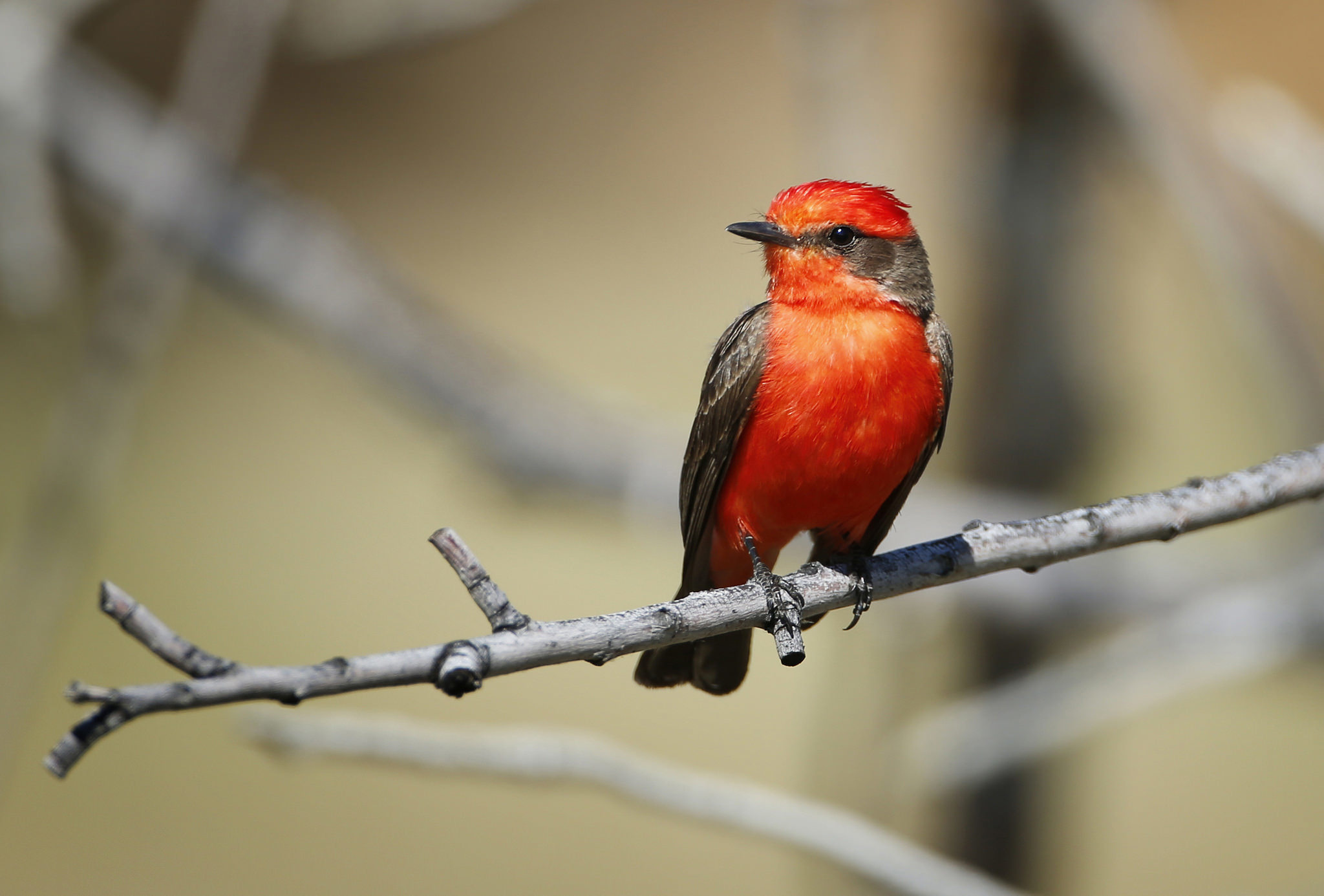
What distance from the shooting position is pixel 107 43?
32.6 ft

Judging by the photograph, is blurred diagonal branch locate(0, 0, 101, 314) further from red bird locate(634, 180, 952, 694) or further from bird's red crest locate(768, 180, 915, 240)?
bird's red crest locate(768, 180, 915, 240)

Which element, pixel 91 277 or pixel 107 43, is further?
pixel 91 277

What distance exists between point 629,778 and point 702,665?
1.61 ft

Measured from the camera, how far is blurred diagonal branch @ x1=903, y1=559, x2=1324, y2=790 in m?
4.35

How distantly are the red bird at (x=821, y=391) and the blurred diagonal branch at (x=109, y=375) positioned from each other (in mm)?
1797

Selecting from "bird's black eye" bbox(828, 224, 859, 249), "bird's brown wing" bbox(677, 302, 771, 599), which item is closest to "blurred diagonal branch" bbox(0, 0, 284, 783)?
"bird's brown wing" bbox(677, 302, 771, 599)

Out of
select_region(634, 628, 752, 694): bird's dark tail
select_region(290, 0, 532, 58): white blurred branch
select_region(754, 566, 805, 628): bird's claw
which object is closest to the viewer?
select_region(754, 566, 805, 628): bird's claw

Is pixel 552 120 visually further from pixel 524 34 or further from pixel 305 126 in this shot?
pixel 305 126

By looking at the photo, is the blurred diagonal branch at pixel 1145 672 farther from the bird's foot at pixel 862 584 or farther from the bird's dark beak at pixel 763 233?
the bird's dark beak at pixel 763 233

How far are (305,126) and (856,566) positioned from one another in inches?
384

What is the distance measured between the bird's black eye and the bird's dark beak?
0.11m

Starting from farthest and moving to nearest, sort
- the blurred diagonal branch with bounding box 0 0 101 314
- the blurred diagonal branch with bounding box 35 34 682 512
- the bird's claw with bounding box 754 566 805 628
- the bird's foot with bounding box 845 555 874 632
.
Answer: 1. the blurred diagonal branch with bounding box 35 34 682 512
2. the blurred diagonal branch with bounding box 0 0 101 314
3. the bird's foot with bounding box 845 555 874 632
4. the bird's claw with bounding box 754 566 805 628

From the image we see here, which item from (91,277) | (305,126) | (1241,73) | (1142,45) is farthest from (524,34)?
(1142,45)

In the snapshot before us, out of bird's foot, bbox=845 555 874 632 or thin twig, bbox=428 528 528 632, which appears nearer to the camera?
thin twig, bbox=428 528 528 632
